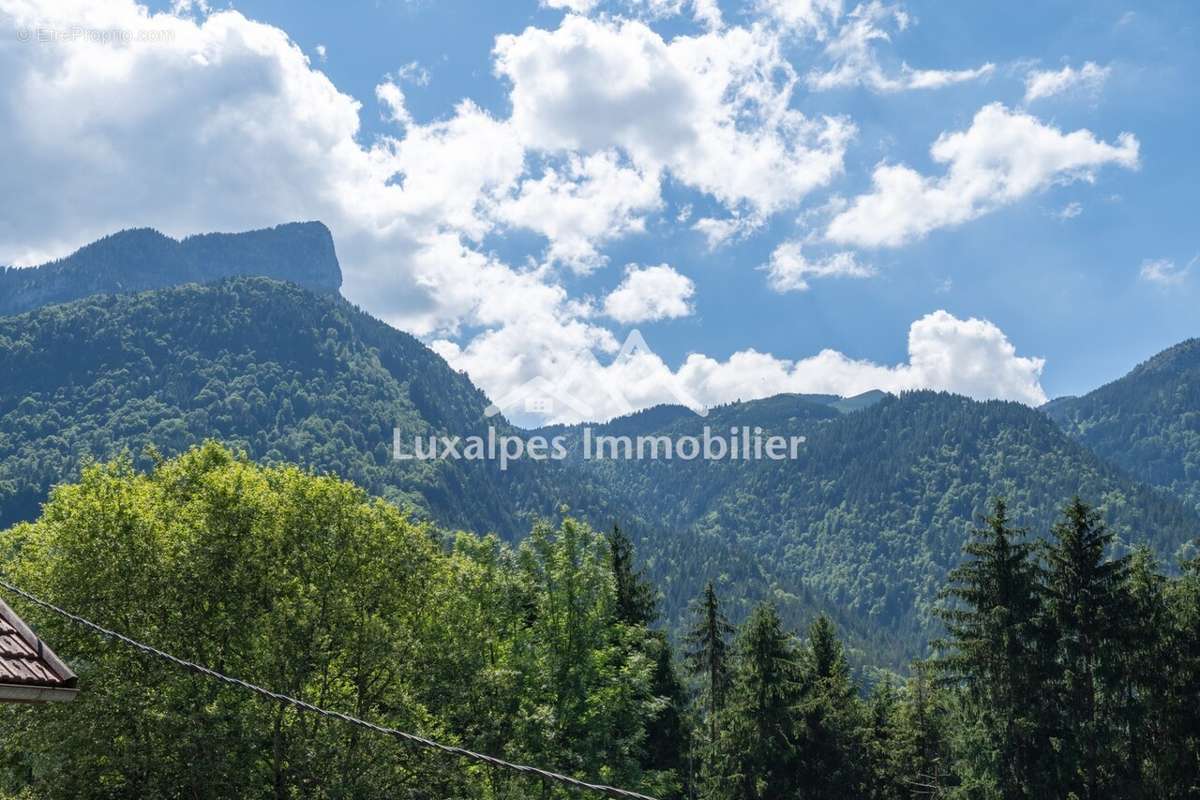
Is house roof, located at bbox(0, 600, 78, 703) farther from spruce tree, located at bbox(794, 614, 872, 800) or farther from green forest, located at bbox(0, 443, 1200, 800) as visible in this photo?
spruce tree, located at bbox(794, 614, 872, 800)

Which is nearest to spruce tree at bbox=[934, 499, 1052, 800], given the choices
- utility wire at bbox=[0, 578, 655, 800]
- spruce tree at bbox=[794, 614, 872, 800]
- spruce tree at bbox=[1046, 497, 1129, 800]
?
spruce tree at bbox=[1046, 497, 1129, 800]

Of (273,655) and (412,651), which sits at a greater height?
(273,655)

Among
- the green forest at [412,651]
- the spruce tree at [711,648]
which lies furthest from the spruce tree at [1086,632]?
the spruce tree at [711,648]

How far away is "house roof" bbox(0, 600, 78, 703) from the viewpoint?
8.62 metres

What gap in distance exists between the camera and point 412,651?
26266mm

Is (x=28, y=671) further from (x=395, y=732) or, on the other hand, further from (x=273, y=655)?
(x=273, y=655)

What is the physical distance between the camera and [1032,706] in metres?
29.0

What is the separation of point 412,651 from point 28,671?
18.0 metres

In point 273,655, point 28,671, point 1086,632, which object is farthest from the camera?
point 1086,632

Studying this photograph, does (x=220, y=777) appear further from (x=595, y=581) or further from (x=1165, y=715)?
(x=1165, y=715)

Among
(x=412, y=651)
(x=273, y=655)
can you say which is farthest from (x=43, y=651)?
(x=412, y=651)

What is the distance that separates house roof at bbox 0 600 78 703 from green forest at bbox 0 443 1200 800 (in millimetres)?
14078

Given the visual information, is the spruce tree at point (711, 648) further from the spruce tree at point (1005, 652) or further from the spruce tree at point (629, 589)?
the spruce tree at point (1005, 652)

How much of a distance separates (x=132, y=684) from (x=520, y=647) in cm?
1255
